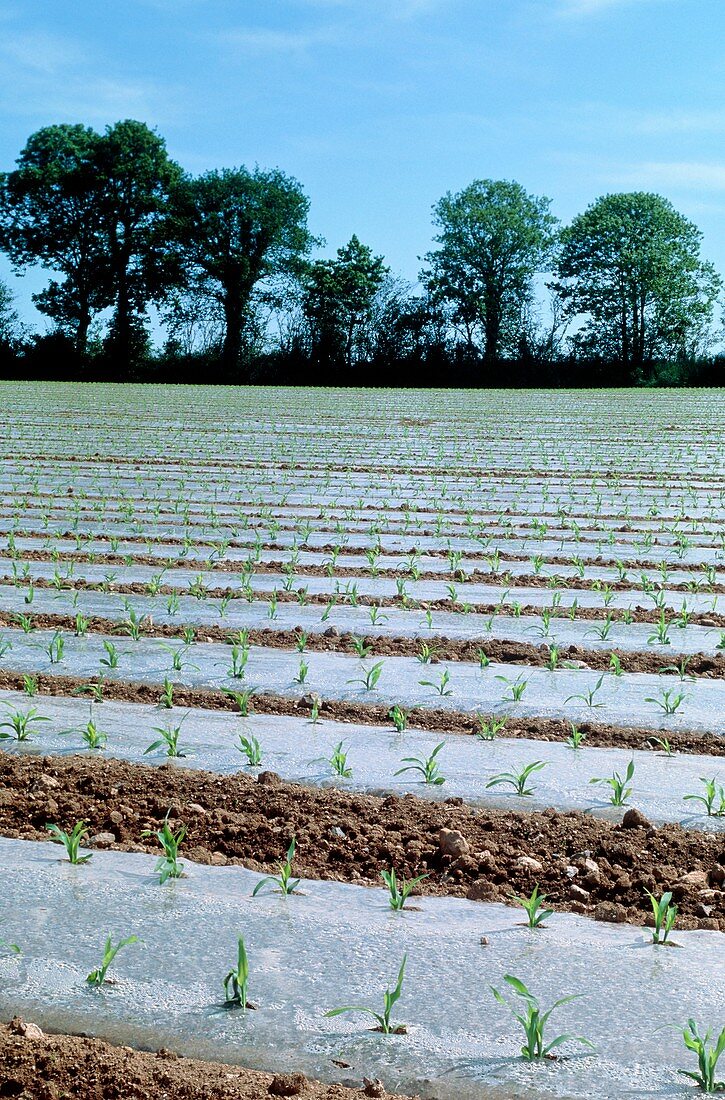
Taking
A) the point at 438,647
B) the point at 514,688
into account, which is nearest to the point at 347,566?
the point at 438,647

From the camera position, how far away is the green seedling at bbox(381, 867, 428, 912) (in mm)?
1965

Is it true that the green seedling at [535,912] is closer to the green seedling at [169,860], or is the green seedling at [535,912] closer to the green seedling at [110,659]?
the green seedling at [169,860]

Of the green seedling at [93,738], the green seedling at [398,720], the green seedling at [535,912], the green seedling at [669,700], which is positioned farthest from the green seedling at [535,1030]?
the green seedling at [669,700]

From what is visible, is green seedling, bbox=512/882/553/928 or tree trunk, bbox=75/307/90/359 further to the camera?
tree trunk, bbox=75/307/90/359

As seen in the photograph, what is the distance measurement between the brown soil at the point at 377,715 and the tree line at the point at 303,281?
35.6 meters

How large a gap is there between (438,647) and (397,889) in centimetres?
177

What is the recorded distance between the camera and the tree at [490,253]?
4253 centimetres

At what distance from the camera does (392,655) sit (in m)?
3.68

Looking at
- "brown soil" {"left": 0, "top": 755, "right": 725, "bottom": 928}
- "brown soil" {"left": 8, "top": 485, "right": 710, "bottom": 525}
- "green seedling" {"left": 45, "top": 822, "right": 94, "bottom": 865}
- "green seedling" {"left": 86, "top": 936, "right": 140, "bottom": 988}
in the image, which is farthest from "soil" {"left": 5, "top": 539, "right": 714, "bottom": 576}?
"green seedling" {"left": 86, "top": 936, "right": 140, "bottom": 988}

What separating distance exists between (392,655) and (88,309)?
4580cm

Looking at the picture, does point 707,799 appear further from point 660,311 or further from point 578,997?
point 660,311

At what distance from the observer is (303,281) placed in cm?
4472

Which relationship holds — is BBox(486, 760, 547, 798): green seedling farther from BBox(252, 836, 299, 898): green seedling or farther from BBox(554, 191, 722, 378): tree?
BBox(554, 191, 722, 378): tree

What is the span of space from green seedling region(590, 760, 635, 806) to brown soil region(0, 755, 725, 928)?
11 cm
